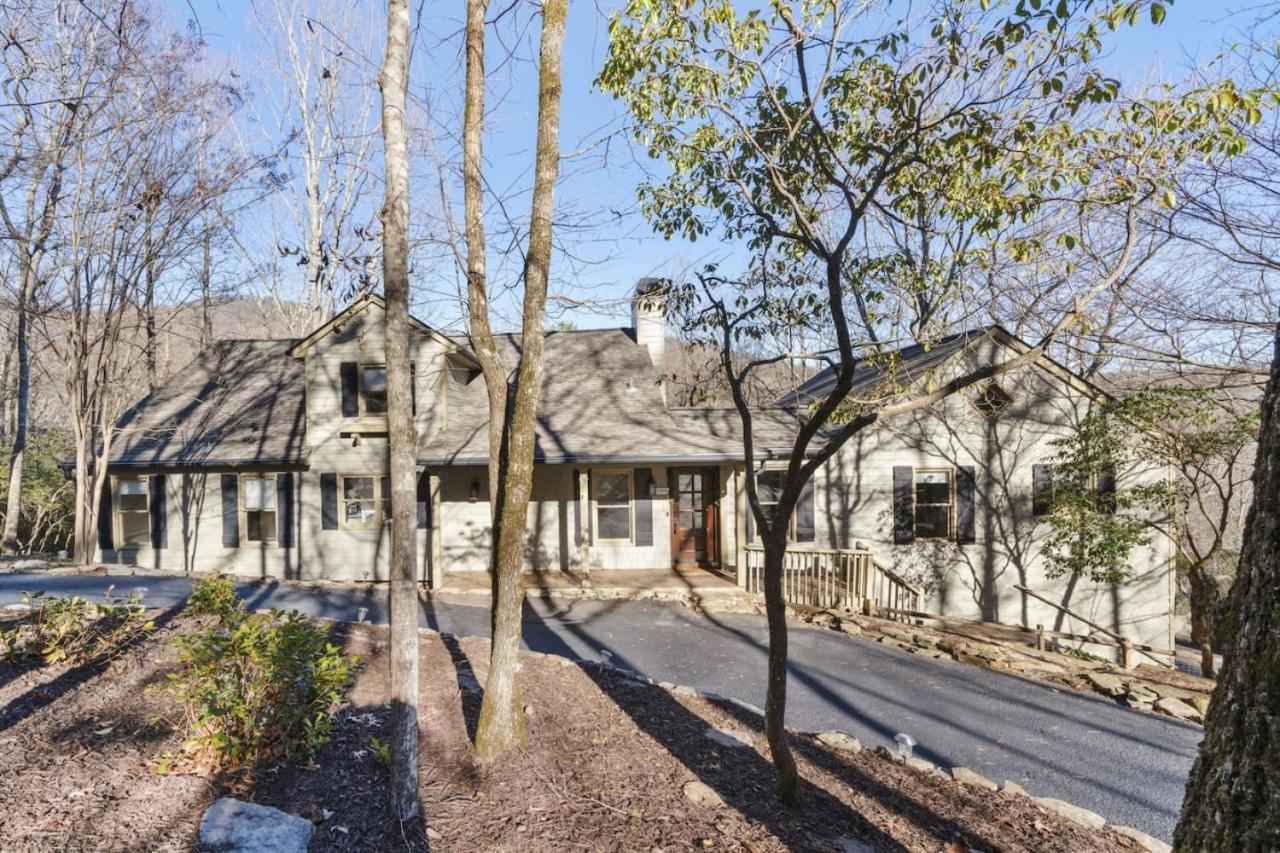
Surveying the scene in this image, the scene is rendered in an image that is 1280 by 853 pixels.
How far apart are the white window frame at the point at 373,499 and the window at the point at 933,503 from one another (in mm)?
10659

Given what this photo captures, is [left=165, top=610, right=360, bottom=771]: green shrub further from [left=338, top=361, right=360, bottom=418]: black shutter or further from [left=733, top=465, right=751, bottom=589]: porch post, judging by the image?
[left=338, top=361, right=360, bottom=418]: black shutter

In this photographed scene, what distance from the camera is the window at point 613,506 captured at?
1421 cm

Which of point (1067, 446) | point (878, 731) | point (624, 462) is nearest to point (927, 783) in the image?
point (878, 731)

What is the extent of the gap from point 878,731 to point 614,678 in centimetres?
263

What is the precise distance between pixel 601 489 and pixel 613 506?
0.43 meters

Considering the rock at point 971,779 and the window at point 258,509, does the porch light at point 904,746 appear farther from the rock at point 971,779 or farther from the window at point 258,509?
the window at point 258,509

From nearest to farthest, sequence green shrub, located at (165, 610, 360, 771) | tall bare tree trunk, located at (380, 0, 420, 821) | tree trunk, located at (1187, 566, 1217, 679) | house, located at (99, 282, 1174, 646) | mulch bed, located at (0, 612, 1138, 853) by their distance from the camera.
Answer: mulch bed, located at (0, 612, 1138, 853), tall bare tree trunk, located at (380, 0, 420, 821), green shrub, located at (165, 610, 360, 771), tree trunk, located at (1187, 566, 1217, 679), house, located at (99, 282, 1174, 646)

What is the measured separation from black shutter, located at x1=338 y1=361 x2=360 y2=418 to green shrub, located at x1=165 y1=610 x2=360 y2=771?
32.0 ft

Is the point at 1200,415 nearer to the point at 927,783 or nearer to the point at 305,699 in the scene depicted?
the point at 927,783

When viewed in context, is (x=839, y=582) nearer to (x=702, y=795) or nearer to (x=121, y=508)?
(x=702, y=795)

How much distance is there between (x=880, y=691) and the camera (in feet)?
25.6

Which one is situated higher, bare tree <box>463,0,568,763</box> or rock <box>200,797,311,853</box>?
bare tree <box>463,0,568,763</box>

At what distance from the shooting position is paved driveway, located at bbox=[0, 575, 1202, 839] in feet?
19.2

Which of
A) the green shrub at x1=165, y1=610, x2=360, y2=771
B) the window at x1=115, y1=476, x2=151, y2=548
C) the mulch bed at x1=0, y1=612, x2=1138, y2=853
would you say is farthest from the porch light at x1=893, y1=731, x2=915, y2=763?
the window at x1=115, y1=476, x2=151, y2=548
